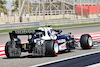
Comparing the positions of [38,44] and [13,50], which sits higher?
[38,44]

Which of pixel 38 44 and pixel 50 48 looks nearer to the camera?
pixel 50 48

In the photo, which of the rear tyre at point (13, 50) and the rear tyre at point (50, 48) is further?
the rear tyre at point (13, 50)

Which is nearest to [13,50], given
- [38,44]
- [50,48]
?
[38,44]

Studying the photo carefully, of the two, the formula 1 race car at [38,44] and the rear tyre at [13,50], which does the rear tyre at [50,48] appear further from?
the rear tyre at [13,50]

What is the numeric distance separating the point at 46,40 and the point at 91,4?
78.1m

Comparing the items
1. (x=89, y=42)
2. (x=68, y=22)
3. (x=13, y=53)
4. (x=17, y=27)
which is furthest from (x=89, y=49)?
(x=68, y=22)

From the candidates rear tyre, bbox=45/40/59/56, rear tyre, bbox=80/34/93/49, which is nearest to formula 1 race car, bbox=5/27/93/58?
rear tyre, bbox=45/40/59/56

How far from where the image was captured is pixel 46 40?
10.6m

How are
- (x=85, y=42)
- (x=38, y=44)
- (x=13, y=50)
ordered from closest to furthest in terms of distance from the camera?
(x=38, y=44) < (x=13, y=50) < (x=85, y=42)

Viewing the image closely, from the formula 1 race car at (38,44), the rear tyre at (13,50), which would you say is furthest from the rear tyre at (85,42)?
the rear tyre at (13,50)

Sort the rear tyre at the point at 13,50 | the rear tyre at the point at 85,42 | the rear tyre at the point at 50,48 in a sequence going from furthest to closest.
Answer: the rear tyre at the point at 85,42, the rear tyre at the point at 13,50, the rear tyre at the point at 50,48

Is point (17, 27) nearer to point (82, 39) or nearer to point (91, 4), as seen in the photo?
point (82, 39)

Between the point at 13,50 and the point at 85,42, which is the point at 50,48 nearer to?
the point at 13,50

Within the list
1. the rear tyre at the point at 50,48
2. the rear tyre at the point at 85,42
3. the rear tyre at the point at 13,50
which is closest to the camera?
the rear tyre at the point at 50,48
